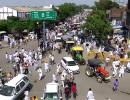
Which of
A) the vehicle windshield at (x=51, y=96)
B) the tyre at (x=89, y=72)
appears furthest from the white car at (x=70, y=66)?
the vehicle windshield at (x=51, y=96)

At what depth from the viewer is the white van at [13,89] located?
27206mm

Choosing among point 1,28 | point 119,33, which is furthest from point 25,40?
point 1,28

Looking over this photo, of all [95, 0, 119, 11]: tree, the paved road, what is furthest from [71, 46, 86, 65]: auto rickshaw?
[95, 0, 119, 11]: tree

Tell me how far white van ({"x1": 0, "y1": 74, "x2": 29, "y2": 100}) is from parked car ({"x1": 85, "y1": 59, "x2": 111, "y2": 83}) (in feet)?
23.6

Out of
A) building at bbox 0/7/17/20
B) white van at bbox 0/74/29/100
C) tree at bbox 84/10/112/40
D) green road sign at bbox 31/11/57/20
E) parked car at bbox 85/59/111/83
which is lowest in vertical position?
building at bbox 0/7/17/20

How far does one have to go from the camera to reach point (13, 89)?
91.6 feet

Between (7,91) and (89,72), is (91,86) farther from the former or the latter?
(7,91)

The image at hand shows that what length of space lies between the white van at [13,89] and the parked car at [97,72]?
23.6 ft

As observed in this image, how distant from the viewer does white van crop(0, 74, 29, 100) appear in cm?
2721

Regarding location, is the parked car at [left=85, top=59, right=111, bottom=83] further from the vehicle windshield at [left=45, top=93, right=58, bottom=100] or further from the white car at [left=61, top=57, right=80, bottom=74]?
the vehicle windshield at [left=45, top=93, right=58, bottom=100]

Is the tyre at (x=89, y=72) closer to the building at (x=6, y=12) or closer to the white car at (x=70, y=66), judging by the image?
the white car at (x=70, y=66)

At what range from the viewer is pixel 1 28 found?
88.9 meters

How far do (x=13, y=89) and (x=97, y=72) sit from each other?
29.9 ft

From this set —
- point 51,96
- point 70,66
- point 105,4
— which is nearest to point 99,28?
point 70,66
